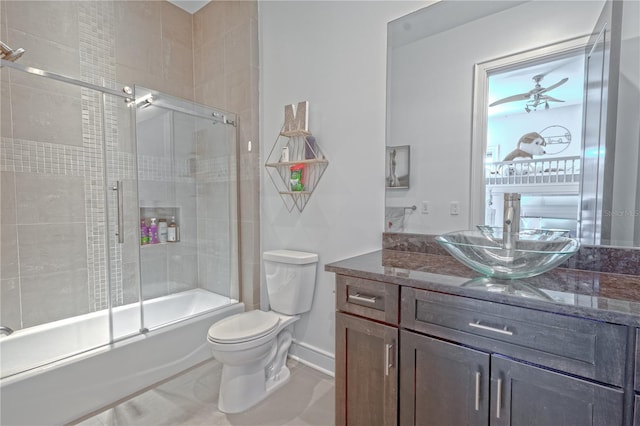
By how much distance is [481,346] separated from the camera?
3.09 feet

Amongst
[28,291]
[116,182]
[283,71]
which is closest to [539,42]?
[283,71]

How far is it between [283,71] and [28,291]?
223cm

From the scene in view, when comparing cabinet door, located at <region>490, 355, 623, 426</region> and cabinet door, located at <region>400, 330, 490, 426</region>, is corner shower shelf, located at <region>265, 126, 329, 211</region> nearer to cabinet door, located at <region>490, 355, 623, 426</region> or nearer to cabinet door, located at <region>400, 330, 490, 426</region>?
cabinet door, located at <region>400, 330, 490, 426</region>

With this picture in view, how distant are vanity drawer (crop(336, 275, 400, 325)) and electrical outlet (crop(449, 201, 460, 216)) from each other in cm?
62

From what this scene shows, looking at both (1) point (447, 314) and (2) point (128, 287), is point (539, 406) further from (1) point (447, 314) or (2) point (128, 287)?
(2) point (128, 287)

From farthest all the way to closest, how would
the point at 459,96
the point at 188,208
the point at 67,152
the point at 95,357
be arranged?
the point at 188,208, the point at 67,152, the point at 95,357, the point at 459,96

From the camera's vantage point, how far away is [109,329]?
1979 millimetres

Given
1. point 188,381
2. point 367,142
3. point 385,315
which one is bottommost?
point 188,381

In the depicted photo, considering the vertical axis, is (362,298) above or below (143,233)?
below

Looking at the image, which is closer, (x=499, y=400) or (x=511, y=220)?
(x=499, y=400)

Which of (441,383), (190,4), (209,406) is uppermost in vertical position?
(190,4)

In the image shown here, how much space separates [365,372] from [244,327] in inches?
32.6

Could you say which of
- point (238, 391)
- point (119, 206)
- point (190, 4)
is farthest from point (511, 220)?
point (190, 4)

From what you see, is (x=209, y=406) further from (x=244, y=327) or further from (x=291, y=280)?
(x=291, y=280)
